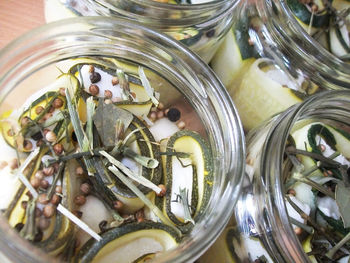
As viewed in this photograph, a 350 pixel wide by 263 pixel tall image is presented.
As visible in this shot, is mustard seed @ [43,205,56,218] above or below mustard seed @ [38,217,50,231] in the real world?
above

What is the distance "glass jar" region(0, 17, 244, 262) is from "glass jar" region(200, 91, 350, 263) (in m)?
0.04

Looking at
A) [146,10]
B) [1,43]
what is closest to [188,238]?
[146,10]

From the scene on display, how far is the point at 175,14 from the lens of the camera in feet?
1.98

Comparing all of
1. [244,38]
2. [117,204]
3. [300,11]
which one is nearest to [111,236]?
[117,204]

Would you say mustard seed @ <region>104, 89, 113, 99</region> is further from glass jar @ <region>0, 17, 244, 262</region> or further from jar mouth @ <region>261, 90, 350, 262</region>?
jar mouth @ <region>261, 90, 350, 262</region>

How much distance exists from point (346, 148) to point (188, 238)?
35 centimetres

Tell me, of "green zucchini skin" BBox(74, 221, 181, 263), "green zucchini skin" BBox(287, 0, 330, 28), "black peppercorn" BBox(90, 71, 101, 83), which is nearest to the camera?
"green zucchini skin" BBox(74, 221, 181, 263)

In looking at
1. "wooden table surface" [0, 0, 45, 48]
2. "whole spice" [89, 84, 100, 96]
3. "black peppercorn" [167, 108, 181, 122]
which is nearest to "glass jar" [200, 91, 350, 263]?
"black peppercorn" [167, 108, 181, 122]

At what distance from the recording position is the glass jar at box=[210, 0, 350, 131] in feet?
2.22

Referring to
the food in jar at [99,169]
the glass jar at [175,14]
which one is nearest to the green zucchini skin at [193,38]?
the glass jar at [175,14]

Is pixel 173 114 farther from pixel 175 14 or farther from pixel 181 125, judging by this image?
pixel 175 14

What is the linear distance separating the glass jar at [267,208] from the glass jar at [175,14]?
0.17 m

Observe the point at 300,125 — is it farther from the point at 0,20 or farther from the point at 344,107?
the point at 0,20

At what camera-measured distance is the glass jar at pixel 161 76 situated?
49 centimetres
